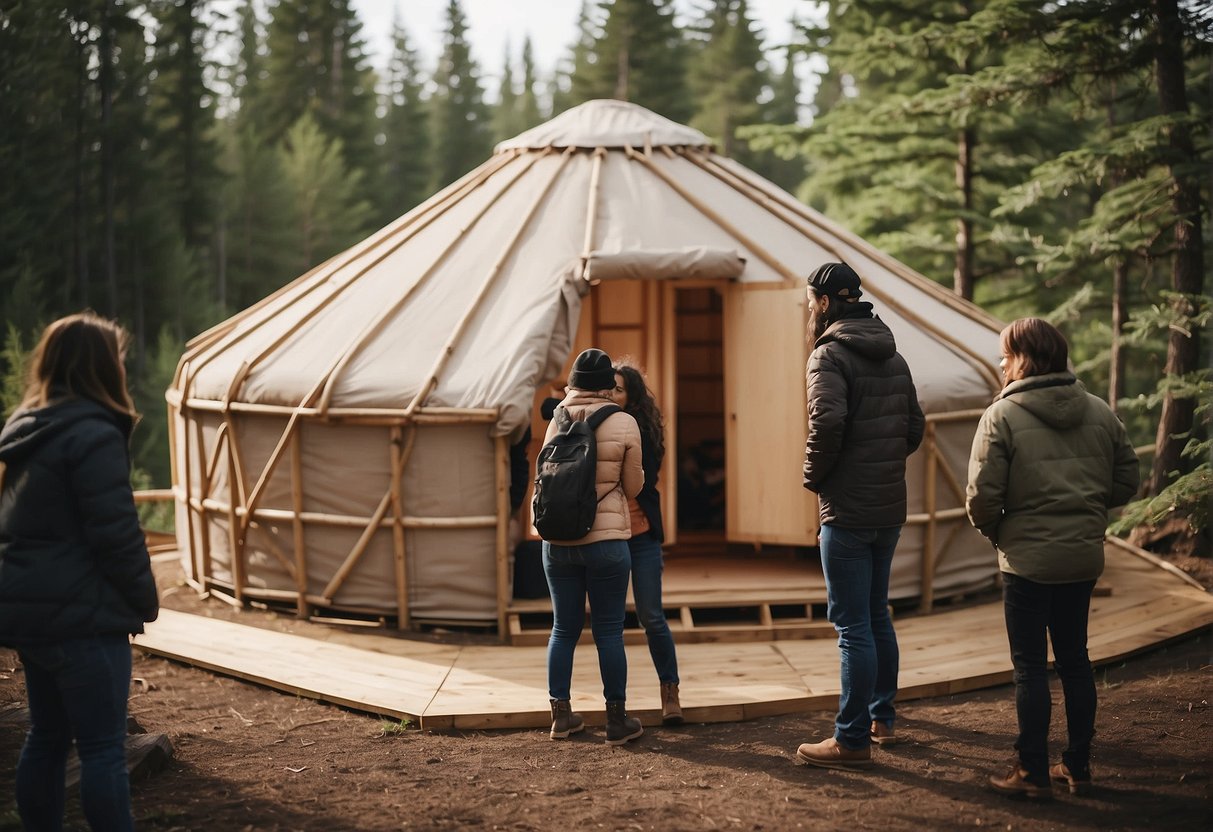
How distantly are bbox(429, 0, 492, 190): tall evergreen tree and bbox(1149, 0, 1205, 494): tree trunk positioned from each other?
28.0 meters

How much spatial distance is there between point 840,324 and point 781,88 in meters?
39.8

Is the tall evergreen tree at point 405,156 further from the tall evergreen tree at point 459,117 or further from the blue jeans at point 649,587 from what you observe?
the blue jeans at point 649,587

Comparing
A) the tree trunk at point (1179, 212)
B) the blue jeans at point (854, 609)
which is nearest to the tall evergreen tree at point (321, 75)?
the tree trunk at point (1179, 212)

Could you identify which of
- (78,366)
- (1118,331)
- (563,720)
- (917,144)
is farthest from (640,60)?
(78,366)

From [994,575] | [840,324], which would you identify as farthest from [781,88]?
[840,324]

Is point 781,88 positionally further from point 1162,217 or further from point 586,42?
point 1162,217

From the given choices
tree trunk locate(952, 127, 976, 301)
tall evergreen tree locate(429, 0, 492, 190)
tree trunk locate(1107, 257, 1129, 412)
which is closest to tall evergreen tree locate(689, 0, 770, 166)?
tall evergreen tree locate(429, 0, 492, 190)

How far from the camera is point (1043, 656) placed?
349 cm

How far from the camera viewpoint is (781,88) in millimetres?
41688

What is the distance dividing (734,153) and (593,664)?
27.6 meters

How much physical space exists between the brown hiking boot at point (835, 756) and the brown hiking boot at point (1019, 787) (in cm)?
42

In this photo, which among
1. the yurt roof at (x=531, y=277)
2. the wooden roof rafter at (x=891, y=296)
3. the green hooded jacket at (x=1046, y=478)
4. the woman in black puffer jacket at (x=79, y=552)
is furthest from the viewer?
the wooden roof rafter at (x=891, y=296)

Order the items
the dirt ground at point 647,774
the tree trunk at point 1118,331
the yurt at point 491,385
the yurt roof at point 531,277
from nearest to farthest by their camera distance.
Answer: the dirt ground at point 647,774 → the yurt at point 491,385 → the yurt roof at point 531,277 → the tree trunk at point 1118,331

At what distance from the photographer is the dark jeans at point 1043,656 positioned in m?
3.48
